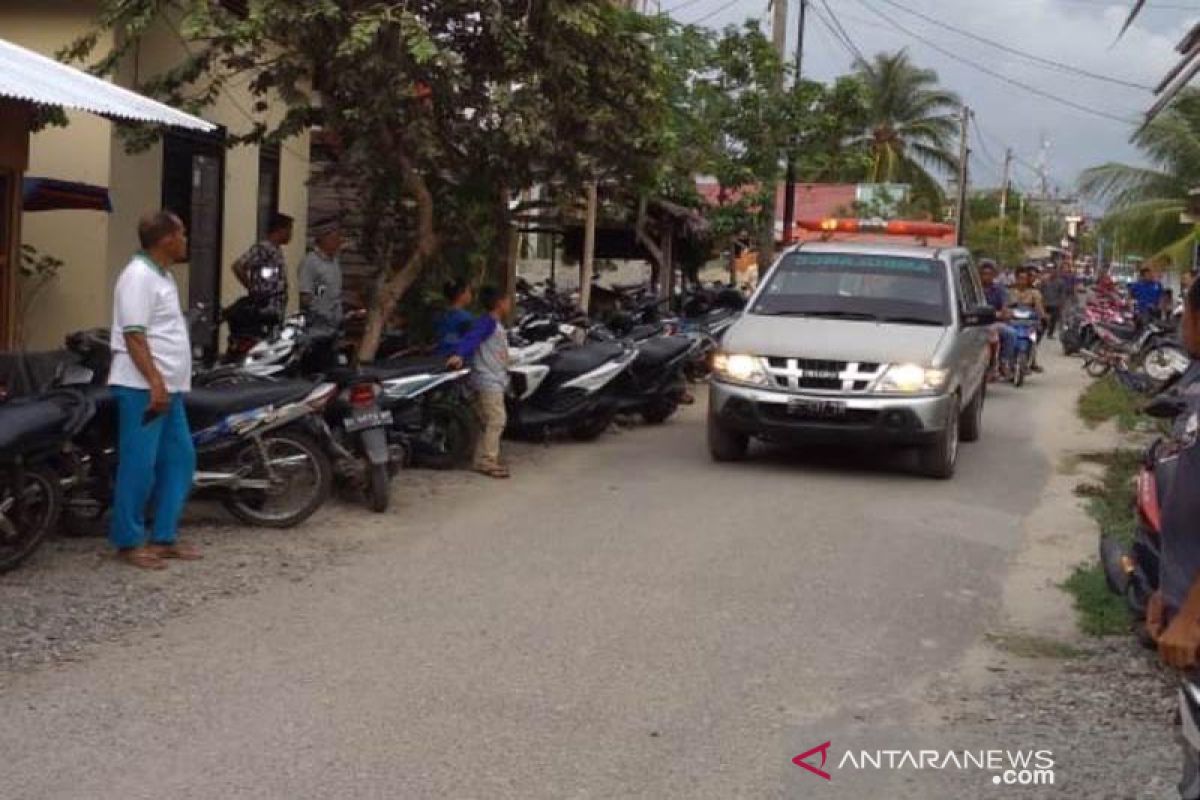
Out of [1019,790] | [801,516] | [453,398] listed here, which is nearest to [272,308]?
[453,398]

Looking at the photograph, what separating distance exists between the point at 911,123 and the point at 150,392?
141 ft

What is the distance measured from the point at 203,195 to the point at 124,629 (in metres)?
8.35

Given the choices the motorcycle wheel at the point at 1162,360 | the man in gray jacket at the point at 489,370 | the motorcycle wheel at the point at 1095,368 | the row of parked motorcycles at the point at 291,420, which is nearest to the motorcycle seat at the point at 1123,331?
the motorcycle wheel at the point at 1095,368

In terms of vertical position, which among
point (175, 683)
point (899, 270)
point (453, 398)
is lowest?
point (175, 683)

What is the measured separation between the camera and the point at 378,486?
875cm

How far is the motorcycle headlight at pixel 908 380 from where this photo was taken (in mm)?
10406

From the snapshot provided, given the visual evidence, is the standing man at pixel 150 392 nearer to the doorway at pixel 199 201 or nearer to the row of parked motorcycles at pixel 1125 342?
the doorway at pixel 199 201

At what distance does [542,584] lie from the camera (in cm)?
715

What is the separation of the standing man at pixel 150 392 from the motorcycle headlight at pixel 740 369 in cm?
460

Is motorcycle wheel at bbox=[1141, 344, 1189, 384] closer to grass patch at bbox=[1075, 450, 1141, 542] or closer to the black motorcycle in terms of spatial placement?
grass patch at bbox=[1075, 450, 1141, 542]

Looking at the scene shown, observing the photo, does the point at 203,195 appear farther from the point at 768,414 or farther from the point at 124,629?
the point at 124,629

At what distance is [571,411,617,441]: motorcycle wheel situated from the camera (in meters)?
12.3

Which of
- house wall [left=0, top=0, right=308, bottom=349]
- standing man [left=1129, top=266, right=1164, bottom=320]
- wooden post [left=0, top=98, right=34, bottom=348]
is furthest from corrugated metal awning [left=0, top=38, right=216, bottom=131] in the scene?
standing man [left=1129, top=266, right=1164, bottom=320]

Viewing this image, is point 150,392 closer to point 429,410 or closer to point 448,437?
point 429,410
